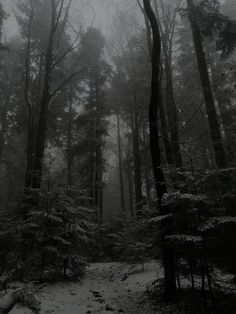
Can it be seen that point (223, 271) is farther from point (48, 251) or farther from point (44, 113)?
point (44, 113)

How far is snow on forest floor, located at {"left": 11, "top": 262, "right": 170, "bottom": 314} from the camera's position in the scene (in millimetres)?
6478

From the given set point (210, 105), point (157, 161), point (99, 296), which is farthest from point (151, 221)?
point (210, 105)

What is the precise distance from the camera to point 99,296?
309 inches

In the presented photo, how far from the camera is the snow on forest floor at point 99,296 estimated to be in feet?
21.3

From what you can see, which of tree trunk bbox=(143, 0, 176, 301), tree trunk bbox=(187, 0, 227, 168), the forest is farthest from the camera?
tree trunk bbox=(187, 0, 227, 168)

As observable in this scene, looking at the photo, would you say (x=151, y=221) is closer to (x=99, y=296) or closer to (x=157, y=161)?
(x=157, y=161)

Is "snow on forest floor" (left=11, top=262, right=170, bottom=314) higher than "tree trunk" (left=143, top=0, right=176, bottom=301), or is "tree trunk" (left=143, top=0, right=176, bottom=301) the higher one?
"tree trunk" (left=143, top=0, right=176, bottom=301)

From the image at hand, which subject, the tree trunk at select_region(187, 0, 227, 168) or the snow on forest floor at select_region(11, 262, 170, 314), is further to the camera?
the tree trunk at select_region(187, 0, 227, 168)

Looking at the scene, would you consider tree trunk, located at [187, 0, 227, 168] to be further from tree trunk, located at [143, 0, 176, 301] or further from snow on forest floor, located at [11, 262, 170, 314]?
snow on forest floor, located at [11, 262, 170, 314]

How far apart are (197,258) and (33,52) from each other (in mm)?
18004

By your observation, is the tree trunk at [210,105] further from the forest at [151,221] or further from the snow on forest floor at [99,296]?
the snow on forest floor at [99,296]

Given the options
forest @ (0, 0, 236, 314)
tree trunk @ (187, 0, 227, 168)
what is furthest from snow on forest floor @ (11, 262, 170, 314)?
tree trunk @ (187, 0, 227, 168)

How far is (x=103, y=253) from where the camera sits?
696 inches

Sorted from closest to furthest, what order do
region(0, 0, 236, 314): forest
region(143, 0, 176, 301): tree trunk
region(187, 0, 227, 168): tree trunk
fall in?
region(0, 0, 236, 314): forest → region(143, 0, 176, 301): tree trunk → region(187, 0, 227, 168): tree trunk
